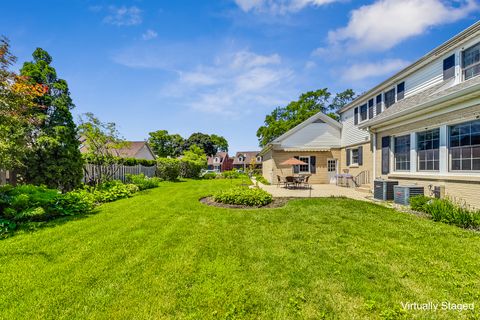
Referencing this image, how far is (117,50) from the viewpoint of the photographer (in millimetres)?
8992

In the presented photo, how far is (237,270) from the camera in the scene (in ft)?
12.1

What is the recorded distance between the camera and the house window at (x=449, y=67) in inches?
356

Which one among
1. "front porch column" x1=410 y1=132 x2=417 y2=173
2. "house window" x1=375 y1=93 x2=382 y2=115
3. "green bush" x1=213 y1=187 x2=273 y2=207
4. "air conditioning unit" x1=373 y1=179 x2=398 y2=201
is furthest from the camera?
"house window" x1=375 y1=93 x2=382 y2=115

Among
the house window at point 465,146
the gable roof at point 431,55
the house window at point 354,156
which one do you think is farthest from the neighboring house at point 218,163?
the house window at point 465,146

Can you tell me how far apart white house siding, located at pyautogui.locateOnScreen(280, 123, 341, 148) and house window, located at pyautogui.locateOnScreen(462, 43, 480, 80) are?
10746 mm

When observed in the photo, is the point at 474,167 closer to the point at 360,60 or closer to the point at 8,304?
the point at 360,60

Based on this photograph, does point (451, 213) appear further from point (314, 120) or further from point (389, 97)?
point (314, 120)

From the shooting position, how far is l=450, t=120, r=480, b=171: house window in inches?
277

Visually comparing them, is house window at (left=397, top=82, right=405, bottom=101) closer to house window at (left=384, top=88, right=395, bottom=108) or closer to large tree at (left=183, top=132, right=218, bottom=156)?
house window at (left=384, top=88, right=395, bottom=108)

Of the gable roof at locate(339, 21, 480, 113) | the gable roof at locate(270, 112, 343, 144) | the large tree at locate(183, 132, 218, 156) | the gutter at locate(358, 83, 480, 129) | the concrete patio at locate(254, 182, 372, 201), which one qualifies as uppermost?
the large tree at locate(183, 132, 218, 156)

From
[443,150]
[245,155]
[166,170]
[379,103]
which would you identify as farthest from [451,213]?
[245,155]

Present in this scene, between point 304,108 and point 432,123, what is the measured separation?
2727 centimetres

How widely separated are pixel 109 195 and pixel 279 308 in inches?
414

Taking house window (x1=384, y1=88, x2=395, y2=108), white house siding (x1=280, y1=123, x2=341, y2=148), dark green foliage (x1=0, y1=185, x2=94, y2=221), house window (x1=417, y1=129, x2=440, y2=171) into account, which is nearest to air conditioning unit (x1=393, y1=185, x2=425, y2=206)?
house window (x1=417, y1=129, x2=440, y2=171)
